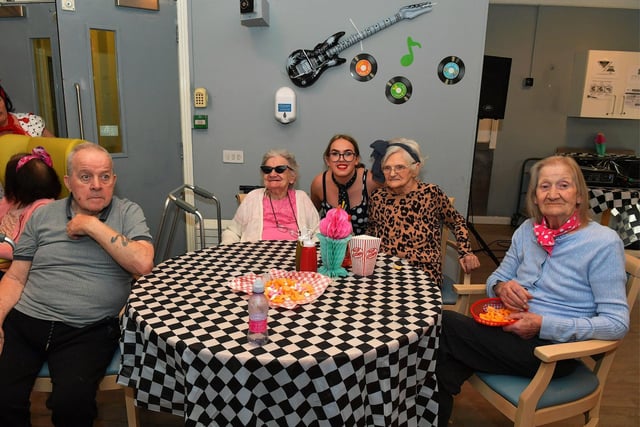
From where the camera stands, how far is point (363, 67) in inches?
120

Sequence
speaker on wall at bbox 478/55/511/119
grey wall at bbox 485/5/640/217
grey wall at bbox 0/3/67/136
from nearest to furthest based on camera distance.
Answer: grey wall at bbox 0/3/67/136 → speaker on wall at bbox 478/55/511/119 → grey wall at bbox 485/5/640/217

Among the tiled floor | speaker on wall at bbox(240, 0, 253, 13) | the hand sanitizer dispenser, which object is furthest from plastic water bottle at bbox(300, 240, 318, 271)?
speaker on wall at bbox(240, 0, 253, 13)

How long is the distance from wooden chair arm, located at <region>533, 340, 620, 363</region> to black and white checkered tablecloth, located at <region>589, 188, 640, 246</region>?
103 inches

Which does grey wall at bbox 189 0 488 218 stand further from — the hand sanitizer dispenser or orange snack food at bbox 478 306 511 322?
orange snack food at bbox 478 306 511 322

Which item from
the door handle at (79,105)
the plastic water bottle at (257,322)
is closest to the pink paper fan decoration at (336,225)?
the plastic water bottle at (257,322)

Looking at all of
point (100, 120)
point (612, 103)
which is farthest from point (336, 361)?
point (612, 103)

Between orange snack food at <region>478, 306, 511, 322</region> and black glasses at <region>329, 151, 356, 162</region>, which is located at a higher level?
black glasses at <region>329, 151, 356, 162</region>

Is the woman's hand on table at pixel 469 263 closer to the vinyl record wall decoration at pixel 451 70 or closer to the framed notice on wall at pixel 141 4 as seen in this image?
the vinyl record wall decoration at pixel 451 70

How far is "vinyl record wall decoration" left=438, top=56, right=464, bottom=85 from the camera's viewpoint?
3.02 metres

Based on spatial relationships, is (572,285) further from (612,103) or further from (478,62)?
(612,103)

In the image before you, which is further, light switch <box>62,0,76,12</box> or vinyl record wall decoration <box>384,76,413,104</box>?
vinyl record wall decoration <box>384,76,413,104</box>

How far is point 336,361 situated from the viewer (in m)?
1.13

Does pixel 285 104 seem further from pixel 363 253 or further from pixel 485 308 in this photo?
pixel 485 308

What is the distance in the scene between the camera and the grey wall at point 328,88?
2.99 m
